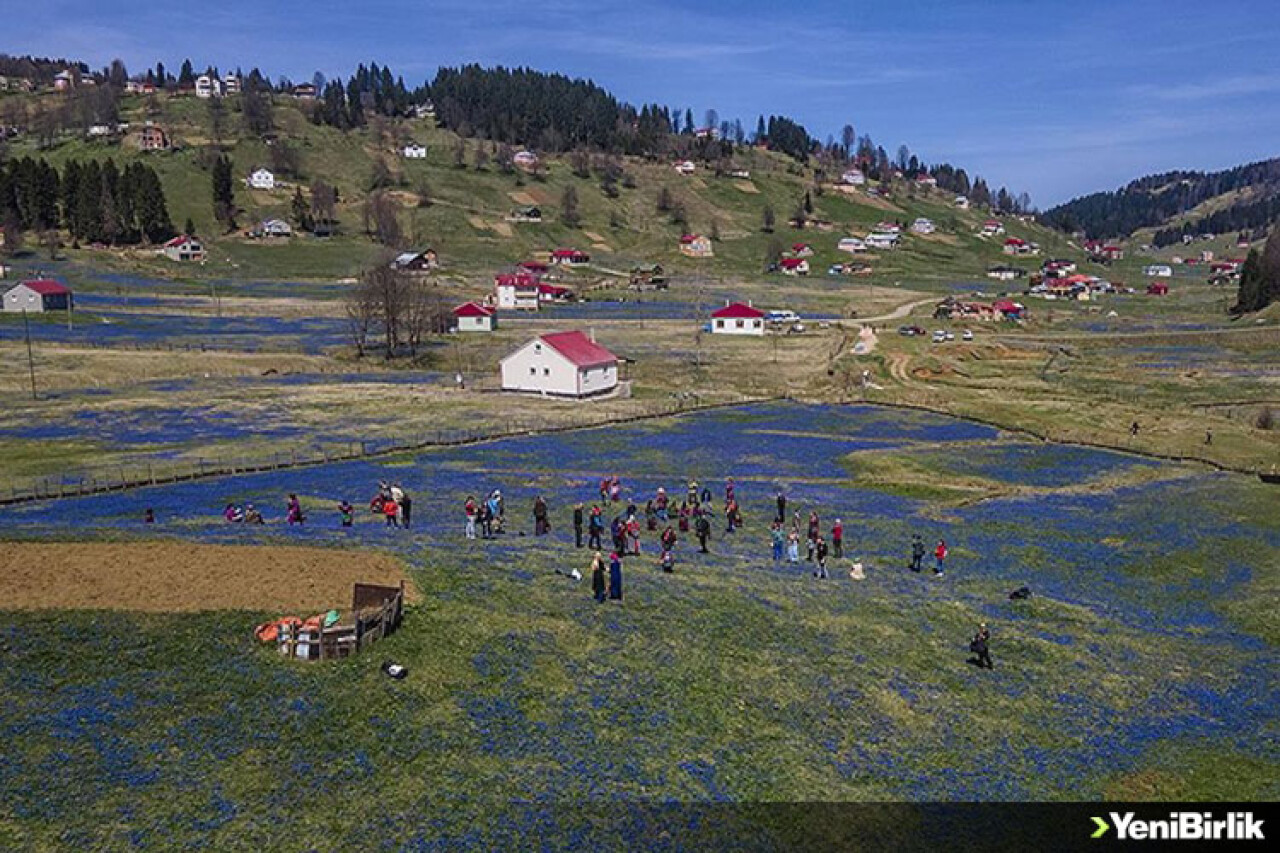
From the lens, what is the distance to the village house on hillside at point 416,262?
178 m

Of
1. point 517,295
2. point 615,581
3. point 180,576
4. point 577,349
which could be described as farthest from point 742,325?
point 180,576

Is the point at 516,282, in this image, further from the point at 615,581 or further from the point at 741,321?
the point at 615,581

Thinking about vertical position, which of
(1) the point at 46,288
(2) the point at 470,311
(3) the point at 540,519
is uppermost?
(1) the point at 46,288

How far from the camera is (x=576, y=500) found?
47.5m

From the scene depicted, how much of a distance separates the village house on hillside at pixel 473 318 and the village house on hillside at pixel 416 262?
164ft

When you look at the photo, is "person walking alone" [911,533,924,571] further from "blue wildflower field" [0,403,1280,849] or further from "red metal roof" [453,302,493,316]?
"red metal roof" [453,302,493,316]

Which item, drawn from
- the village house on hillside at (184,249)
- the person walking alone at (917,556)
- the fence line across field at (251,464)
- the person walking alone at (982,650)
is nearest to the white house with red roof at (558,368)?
the fence line across field at (251,464)

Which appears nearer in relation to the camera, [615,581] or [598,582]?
[598,582]

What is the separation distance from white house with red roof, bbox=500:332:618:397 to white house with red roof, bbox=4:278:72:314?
268 ft

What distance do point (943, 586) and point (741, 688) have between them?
46.3 feet

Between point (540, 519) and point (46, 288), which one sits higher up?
point (46, 288)

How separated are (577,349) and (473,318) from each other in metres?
50.9

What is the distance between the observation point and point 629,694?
25.0 m

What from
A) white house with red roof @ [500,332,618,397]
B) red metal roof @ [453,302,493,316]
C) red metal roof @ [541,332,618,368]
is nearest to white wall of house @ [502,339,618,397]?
white house with red roof @ [500,332,618,397]
